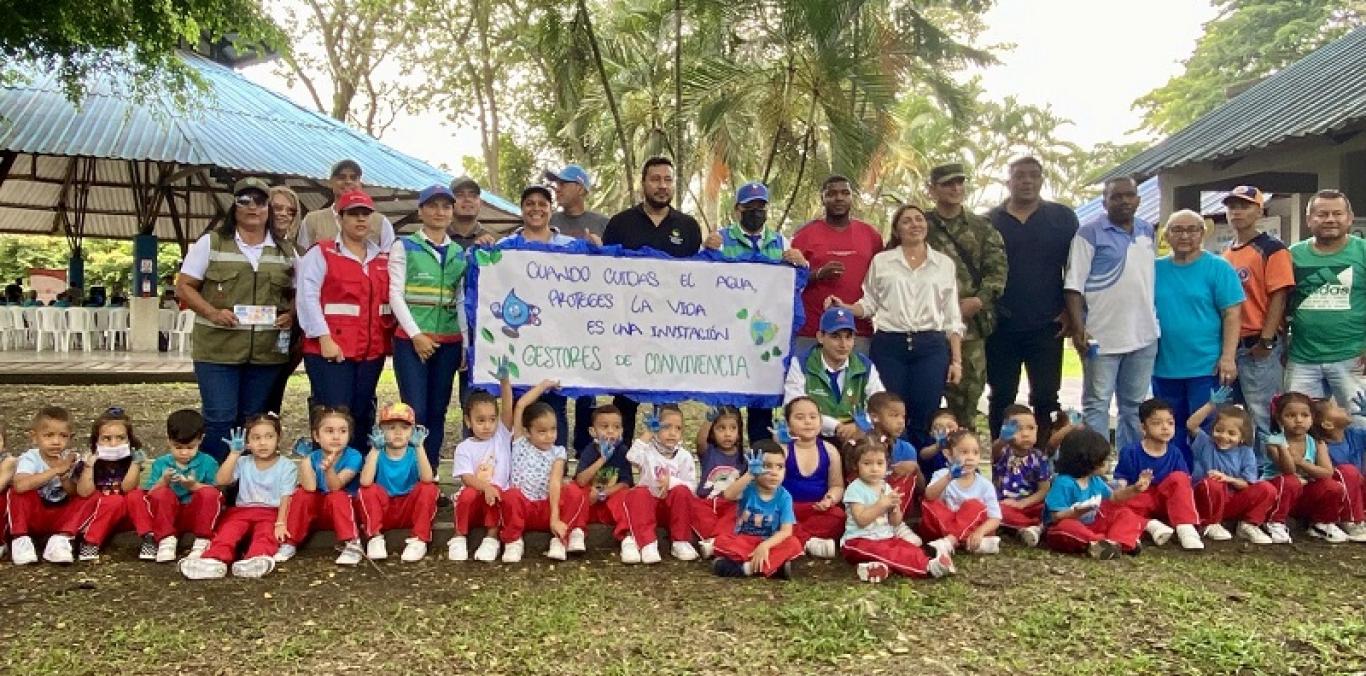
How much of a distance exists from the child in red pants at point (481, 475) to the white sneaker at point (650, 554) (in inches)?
28.4

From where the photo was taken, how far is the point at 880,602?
419 centimetres

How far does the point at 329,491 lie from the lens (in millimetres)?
4836

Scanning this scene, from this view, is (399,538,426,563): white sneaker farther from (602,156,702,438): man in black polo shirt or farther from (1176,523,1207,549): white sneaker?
(1176,523,1207,549): white sneaker

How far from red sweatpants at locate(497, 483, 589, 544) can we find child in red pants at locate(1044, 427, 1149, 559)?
7.93 ft

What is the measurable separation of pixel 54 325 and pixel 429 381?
1455cm

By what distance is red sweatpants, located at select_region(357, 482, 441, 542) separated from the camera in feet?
15.9

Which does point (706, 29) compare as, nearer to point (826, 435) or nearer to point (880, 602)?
point (826, 435)

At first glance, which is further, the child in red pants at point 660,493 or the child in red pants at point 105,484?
the child in red pants at point 660,493

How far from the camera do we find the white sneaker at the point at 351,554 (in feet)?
15.4

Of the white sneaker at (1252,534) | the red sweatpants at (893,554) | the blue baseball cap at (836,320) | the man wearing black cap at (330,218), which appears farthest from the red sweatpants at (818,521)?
the man wearing black cap at (330,218)

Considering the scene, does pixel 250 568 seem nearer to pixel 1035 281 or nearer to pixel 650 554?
pixel 650 554

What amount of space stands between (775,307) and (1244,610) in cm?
272

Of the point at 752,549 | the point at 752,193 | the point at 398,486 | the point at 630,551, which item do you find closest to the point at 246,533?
the point at 398,486

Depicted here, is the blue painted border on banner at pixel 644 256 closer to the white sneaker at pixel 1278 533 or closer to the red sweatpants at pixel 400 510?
the red sweatpants at pixel 400 510
